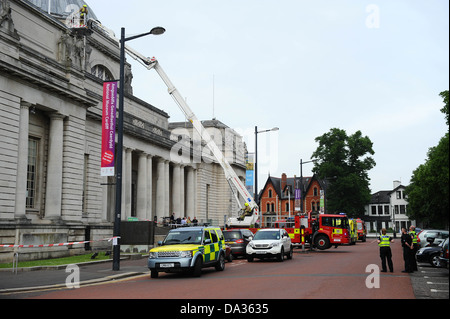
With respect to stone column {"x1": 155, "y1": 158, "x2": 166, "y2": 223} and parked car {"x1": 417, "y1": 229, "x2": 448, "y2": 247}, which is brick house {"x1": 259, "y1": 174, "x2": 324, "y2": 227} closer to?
stone column {"x1": 155, "y1": 158, "x2": 166, "y2": 223}

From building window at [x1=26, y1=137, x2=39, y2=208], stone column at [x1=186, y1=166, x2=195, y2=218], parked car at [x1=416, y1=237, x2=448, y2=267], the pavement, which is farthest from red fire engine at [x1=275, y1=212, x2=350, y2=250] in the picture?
stone column at [x1=186, y1=166, x2=195, y2=218]

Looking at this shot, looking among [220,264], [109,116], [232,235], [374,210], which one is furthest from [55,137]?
[374,210]

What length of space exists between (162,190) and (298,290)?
3648 cm

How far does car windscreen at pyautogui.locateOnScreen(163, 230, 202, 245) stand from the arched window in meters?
28.4

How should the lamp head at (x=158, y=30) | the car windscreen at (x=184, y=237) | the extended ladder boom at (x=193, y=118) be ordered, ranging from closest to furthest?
the car windscreen at (x=184, y=237) → the lamp head at (x=158, y=30) → the extended ladder boom at (x=193, y=118)

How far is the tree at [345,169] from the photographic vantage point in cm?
6581

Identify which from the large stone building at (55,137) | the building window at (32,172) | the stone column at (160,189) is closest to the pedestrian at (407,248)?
the large stone building at (55,137)

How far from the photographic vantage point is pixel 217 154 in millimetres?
35969

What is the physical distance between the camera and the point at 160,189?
47375 mm

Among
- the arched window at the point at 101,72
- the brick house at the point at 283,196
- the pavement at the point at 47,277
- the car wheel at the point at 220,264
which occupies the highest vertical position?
the arched window at the point at 101,72

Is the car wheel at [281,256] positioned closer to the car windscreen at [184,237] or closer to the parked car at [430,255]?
the parked car at [430,255]

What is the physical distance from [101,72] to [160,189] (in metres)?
12.9

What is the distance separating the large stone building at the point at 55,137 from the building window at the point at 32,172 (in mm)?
62

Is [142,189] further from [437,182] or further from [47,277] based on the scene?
[47,277]
